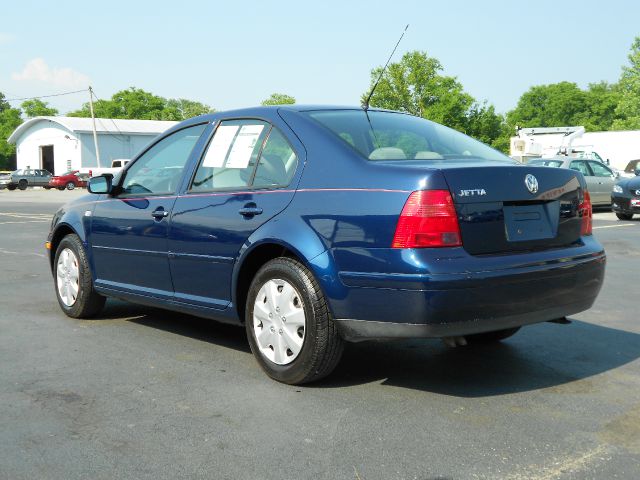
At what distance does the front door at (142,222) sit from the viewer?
5358 millimetres

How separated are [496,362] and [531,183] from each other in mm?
1292

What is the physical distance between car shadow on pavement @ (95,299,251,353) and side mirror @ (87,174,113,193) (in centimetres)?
112

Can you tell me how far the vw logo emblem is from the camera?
13.8ft

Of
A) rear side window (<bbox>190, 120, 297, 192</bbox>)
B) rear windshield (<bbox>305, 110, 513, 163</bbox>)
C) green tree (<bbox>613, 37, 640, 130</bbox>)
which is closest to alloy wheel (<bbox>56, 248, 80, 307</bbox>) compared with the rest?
rear side window (<bbox>190, 120, 297, 192</bbox>)

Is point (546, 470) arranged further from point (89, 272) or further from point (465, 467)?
point (89, 272)

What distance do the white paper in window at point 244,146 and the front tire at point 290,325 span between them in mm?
799

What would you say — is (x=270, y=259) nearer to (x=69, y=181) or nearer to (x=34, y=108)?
(x=69, y=181)

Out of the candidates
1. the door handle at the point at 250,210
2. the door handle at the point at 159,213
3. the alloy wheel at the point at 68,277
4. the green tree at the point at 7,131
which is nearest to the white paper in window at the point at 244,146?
the door handle at the point at 250,210

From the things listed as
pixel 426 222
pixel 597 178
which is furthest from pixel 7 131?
pixel 426 222

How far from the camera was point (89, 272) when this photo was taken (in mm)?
6207

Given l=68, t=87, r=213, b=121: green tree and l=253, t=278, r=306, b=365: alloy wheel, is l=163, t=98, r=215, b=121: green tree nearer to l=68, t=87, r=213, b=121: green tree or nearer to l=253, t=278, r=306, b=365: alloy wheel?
l=68, t=87, r=213, b=121: green tree

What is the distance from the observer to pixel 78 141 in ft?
219

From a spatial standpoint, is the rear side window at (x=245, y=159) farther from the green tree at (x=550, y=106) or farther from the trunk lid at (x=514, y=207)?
the green tree at (x=550, y=106)

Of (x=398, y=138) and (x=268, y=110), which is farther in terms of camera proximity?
(x=268, y=110)
